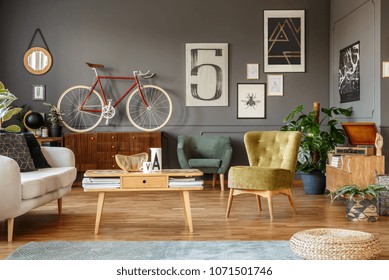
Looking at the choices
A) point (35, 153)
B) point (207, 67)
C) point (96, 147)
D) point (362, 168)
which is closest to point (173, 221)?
point (35, 153)

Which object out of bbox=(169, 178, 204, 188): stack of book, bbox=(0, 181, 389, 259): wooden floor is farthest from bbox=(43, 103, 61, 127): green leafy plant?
bbox=(169, 178, 204, 188): stack of book

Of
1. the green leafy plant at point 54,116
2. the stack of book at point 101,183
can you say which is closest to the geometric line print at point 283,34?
the green leafy plant at point 54,116

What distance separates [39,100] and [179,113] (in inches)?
81.2

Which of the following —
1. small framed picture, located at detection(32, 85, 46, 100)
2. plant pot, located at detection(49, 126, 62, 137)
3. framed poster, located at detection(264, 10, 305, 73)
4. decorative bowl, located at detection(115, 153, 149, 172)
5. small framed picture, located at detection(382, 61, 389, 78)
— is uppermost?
framed poster, located at detection(264, 10, 305, 73)

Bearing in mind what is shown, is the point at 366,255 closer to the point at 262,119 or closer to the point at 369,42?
the point at 369,42

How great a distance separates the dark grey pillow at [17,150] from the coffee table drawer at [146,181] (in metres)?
1.23

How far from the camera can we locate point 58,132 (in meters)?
7.47

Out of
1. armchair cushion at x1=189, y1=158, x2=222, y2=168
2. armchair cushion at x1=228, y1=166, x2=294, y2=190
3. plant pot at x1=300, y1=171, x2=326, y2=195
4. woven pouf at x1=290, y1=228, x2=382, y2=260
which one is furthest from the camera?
armchair cushion at x1=189, y1=158, x2=222, y2=168

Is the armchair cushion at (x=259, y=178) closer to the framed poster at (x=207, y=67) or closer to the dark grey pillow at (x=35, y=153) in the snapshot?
the dark grey pillow at (x=35, y=153)

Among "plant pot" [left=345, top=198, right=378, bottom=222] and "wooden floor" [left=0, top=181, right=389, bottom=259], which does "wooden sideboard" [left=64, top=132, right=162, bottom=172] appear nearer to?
"wooden floor" [left=0, top=181, right=389, bottom=259]

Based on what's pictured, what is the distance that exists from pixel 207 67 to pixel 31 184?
4.24 metres

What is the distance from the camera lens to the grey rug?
3242mm

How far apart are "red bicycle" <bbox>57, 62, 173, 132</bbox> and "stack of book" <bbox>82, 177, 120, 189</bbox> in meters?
3.64

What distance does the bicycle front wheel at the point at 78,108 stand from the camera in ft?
25.3
